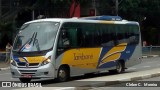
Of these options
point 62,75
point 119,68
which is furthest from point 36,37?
point 119,68

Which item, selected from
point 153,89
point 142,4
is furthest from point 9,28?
point 153,89

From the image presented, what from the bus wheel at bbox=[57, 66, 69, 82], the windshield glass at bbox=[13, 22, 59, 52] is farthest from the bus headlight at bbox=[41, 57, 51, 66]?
the bus wheel at bbox=[57, 66, 69, 82]

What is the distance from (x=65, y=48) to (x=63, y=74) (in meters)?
1.17

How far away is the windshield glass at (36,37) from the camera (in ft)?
63.6

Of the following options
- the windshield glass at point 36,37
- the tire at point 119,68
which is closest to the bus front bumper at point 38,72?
the windshield glass at point 36,37

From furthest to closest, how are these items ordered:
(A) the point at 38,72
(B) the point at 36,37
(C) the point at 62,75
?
(C) the point at 62,75
(B) the point at 36,37
(A) the point at 38,72

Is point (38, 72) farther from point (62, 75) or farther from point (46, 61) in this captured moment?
point (62, 75)

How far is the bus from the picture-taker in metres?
19.1

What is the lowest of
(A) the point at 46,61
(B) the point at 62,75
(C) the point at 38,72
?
(B) the point at 62,75

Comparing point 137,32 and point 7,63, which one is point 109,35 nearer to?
point 137,32

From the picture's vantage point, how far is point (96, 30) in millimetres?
22750

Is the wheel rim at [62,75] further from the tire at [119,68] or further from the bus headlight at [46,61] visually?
the tire at [119,68]

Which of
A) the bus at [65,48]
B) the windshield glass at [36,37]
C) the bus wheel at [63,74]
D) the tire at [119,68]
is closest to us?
the bus at [65,48]

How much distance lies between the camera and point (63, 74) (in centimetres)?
1995
